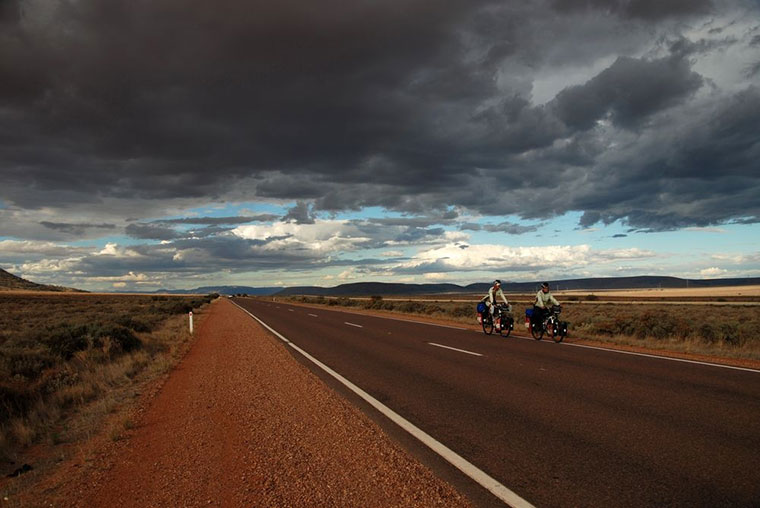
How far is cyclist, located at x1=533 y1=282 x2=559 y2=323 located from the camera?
16156 mm

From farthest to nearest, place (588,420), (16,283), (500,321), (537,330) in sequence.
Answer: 1. (16,283)
2. (500,321)
3. (537,330)
4. (588,420)

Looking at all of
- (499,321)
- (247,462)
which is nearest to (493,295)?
(499,321)

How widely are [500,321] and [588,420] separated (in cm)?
1154

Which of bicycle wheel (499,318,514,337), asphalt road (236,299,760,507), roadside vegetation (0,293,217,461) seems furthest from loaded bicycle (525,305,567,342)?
roadside vegetation (0,293,217,461)

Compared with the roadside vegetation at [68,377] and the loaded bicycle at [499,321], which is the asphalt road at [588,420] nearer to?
the roadside vegetation at [68,377]

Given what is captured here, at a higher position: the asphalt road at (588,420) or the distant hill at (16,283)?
the distant hill at (16,283)

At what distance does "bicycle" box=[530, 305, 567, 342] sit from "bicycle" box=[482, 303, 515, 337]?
1.07 metres

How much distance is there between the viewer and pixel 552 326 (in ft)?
51.9

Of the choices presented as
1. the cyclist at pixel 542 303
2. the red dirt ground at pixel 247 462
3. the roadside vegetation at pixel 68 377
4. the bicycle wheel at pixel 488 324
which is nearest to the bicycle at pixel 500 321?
the bicycle wheel at pixel 488 324

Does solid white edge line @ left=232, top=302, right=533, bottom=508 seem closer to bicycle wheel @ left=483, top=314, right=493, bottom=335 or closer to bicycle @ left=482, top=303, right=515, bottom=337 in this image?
bicycle @ left=482, top=303, right=515, bottom=337

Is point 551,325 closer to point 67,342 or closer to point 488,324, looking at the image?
point 488,324

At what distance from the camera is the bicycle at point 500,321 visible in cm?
1758

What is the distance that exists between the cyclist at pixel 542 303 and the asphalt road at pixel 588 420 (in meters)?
4.00

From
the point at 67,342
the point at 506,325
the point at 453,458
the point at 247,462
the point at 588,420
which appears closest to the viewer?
the point at 453,458
